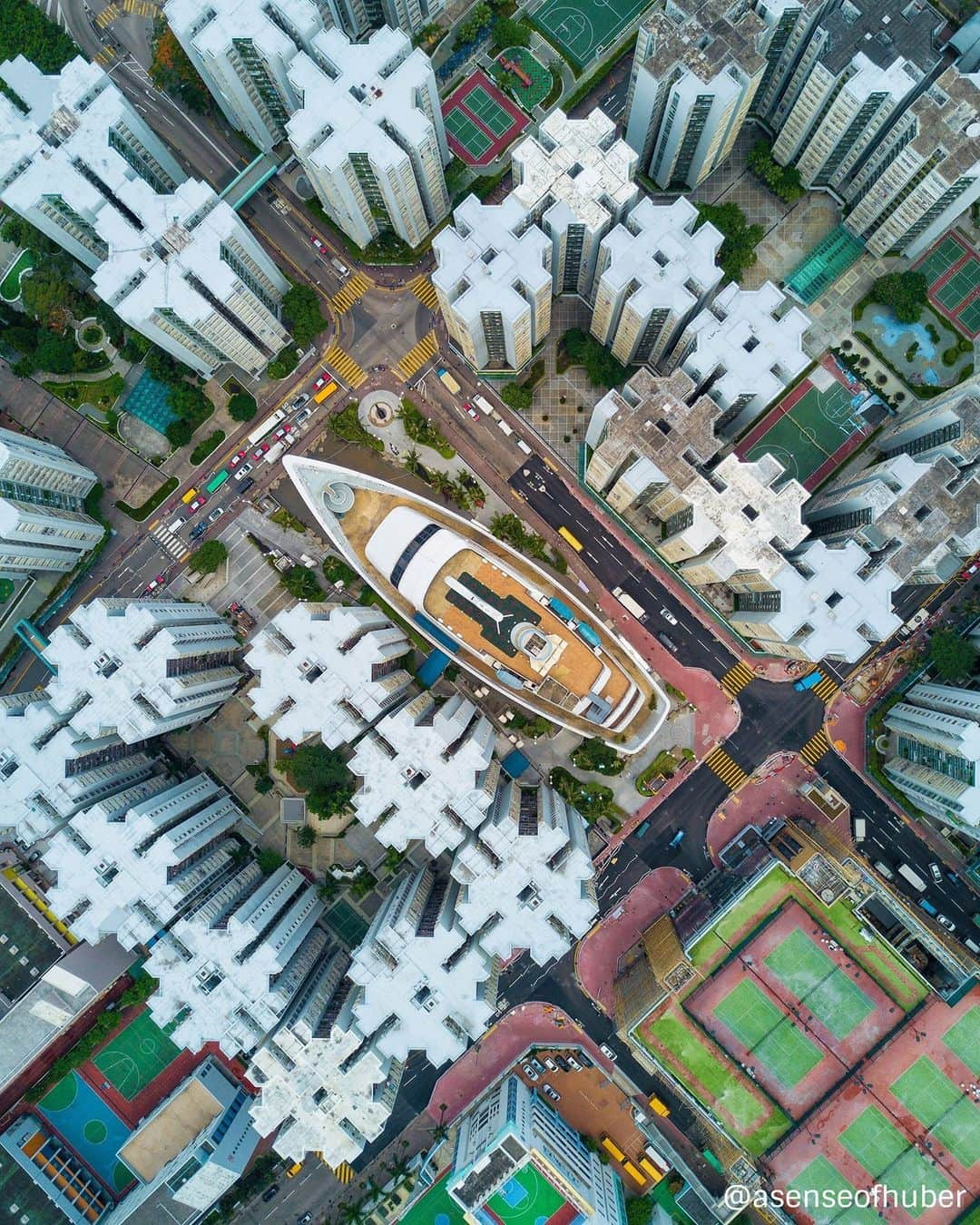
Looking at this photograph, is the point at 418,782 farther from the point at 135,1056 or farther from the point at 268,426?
the point at 135,1056

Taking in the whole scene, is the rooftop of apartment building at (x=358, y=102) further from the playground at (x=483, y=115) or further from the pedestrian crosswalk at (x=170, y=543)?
the pedestrian crosswalk at (x=170, y=543)

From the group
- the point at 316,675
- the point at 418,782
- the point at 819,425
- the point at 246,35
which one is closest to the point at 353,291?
the point at 246,35

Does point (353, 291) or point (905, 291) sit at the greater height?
point (353, 291)

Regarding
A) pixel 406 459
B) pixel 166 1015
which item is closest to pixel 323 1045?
pixel 166 1015

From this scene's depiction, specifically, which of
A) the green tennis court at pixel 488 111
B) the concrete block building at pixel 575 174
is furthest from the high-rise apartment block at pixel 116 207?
the green tennis court at pixel 488 111

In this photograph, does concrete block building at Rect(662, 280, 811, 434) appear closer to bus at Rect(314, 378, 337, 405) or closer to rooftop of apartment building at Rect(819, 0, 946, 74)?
rooftop of apartment building at Rect(819, 0, 946, 74)

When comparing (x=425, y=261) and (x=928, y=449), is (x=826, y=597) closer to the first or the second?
(x=928, y=449)
